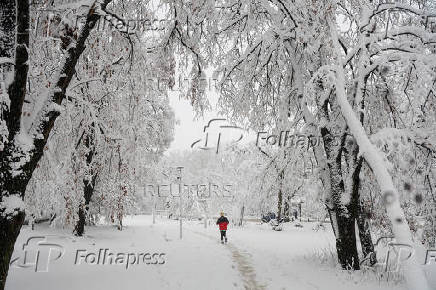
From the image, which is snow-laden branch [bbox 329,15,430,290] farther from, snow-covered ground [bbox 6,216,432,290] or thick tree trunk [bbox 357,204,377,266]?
thick tree trunk [bbox 357,204,377,266]

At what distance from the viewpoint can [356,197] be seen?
898 centimetres

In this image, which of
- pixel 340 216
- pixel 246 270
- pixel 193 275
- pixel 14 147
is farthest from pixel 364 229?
pixel 14 147

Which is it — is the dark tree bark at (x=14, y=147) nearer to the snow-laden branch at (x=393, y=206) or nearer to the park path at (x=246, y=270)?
A: the park path at (x=246, y=270)

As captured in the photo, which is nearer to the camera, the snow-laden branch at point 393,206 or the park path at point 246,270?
the snow-laden branch at point 393,206

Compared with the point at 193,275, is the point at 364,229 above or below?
above

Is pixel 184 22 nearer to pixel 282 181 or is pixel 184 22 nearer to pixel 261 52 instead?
pixel 261 52

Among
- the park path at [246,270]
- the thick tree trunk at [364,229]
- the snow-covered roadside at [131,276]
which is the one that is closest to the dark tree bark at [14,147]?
the snow-covered roadside at [131,276]

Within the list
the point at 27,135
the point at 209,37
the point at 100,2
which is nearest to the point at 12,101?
the point at 27,135

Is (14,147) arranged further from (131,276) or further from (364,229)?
(364,229)

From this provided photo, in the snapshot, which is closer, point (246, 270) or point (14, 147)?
point (14, 147)

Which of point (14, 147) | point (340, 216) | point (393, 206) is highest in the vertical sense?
point (14, 147)

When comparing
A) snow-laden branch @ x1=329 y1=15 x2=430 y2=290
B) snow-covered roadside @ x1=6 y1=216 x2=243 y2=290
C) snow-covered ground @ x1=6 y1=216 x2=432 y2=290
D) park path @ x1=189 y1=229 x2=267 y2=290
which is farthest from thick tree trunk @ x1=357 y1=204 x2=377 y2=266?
snow-laden branch @ x1=329 y1=15 x2=430 y2=290

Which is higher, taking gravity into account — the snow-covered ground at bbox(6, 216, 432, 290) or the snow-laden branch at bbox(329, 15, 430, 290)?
the snow-laden branch at bbox(329, 15, 430, 290)

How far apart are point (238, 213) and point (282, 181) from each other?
22201mm
